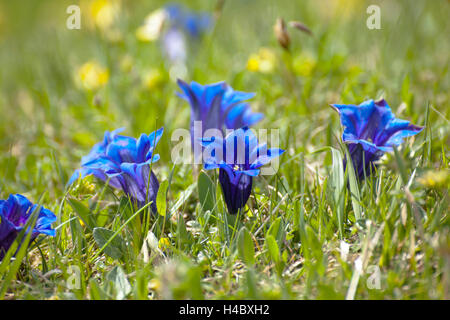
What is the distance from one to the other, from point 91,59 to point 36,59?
0.50m

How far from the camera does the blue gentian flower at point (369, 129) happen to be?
167cm

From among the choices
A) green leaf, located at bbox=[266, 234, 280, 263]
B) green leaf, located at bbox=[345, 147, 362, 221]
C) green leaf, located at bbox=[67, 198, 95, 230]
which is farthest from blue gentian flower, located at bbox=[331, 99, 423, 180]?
green leaf, located at bbox=[67, 198, 95, 230]

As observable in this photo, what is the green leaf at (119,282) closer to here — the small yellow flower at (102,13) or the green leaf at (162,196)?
the green leaf at (162,196)

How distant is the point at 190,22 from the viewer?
13.0 ft

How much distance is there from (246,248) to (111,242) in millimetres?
519

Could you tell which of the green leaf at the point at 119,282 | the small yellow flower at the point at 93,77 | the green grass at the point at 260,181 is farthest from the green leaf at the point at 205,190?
the small yellow flower at the point at 93,77

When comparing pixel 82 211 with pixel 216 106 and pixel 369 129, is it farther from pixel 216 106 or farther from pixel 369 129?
pixel 369 129

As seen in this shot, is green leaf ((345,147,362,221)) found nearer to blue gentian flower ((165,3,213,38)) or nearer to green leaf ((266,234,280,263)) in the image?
green leaf ((266,234,280,263))

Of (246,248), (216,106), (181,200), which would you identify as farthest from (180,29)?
A: (246,248)

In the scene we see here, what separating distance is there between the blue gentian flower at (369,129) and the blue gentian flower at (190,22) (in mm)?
2526

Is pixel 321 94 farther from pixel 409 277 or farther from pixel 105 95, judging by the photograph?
pixel 409 277

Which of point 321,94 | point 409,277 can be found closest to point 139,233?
point 409,277
